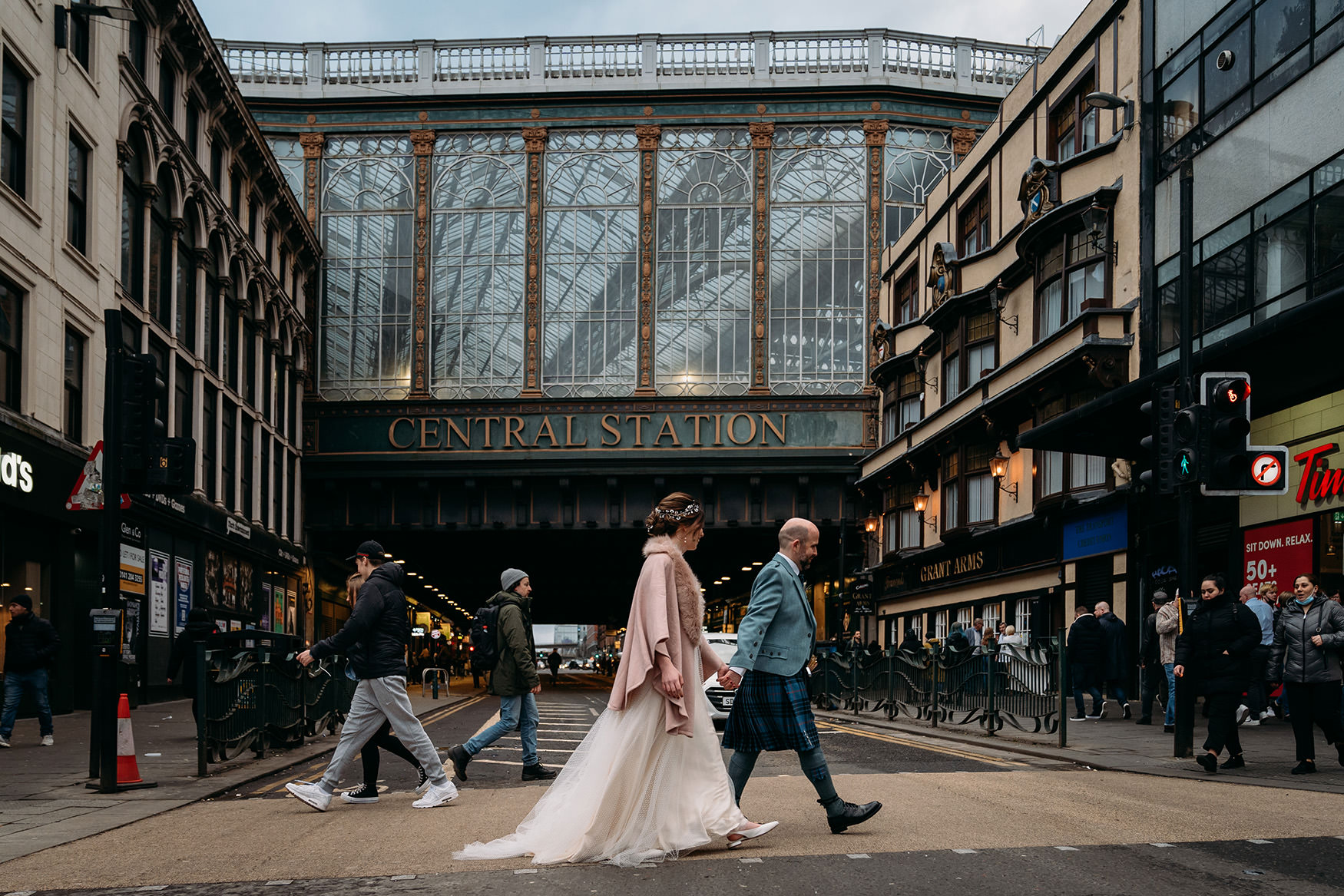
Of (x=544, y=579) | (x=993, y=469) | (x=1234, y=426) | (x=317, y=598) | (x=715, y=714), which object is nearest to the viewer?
(x=1234, y=426)

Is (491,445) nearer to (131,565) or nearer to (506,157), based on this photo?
(506,157)

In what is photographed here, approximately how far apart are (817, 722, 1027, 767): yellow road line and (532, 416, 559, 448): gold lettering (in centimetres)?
2383

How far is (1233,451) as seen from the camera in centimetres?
1259

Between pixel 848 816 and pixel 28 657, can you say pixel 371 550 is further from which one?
pixel 28 657

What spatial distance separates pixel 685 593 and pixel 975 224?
92.5 ft

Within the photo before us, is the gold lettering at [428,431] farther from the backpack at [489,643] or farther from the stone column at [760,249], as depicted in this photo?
the backpack at [489,643]

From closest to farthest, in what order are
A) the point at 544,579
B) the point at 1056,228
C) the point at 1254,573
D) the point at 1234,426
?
the point at 1234,426, the point at 1254,573, the point at 1056,228, the point at 544,579

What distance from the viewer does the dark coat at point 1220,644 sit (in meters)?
11.9

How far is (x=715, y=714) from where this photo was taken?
17453mm

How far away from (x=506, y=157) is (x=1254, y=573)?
104 feet

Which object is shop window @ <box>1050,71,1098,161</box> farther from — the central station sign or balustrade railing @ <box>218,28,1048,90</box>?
balustrade railing @ <box>218,28,1048,90</box>

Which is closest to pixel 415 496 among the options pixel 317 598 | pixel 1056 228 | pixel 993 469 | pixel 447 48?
pixel 317 598

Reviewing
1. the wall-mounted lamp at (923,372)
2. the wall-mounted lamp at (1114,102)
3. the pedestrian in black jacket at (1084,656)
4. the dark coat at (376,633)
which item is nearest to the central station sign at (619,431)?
the wall-mounted lamp at (923,372)

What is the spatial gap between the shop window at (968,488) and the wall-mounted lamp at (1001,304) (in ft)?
10.0
